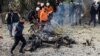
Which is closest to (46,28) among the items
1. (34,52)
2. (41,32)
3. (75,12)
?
(41,32)

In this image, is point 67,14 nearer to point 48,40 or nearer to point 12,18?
point 12,18

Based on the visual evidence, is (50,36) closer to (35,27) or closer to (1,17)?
(35,27)

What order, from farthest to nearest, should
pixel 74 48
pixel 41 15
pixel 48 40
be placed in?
pixel 41 15, pixel 48 40, pixel 74 48

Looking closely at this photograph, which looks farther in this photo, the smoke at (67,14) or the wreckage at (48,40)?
the smoke at (67,14)

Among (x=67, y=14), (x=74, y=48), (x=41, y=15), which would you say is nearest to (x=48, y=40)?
(x=74, y=48)

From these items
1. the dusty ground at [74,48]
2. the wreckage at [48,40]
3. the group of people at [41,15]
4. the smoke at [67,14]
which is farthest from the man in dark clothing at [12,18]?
the smoke at [67,14]

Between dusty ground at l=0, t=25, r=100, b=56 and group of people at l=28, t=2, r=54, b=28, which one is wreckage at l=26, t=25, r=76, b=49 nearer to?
dusty ground at l=0, t=25, r=100, b=56

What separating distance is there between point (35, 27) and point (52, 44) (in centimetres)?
322

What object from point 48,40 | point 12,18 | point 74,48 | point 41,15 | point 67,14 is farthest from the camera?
point 67,14

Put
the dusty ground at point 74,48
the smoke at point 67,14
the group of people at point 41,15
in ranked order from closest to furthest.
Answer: the dusty ground at point 74,48 < the group of people at point 41,15 < the smoke at point 67,14

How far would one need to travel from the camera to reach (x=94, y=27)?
2473 cm

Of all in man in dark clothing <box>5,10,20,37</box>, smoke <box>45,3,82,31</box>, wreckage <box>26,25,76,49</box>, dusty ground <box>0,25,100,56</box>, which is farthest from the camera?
smoke <box>45,3,82,31</box>

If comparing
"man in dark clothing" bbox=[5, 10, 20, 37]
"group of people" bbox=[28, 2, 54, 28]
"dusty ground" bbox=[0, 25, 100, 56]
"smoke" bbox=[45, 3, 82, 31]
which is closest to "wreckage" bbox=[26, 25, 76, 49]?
"dusty ground" bbox=[0, 25, 100, 56]

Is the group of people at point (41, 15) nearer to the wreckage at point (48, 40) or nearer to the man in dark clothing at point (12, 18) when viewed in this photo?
the man in dark clothing at point (12, 18)
